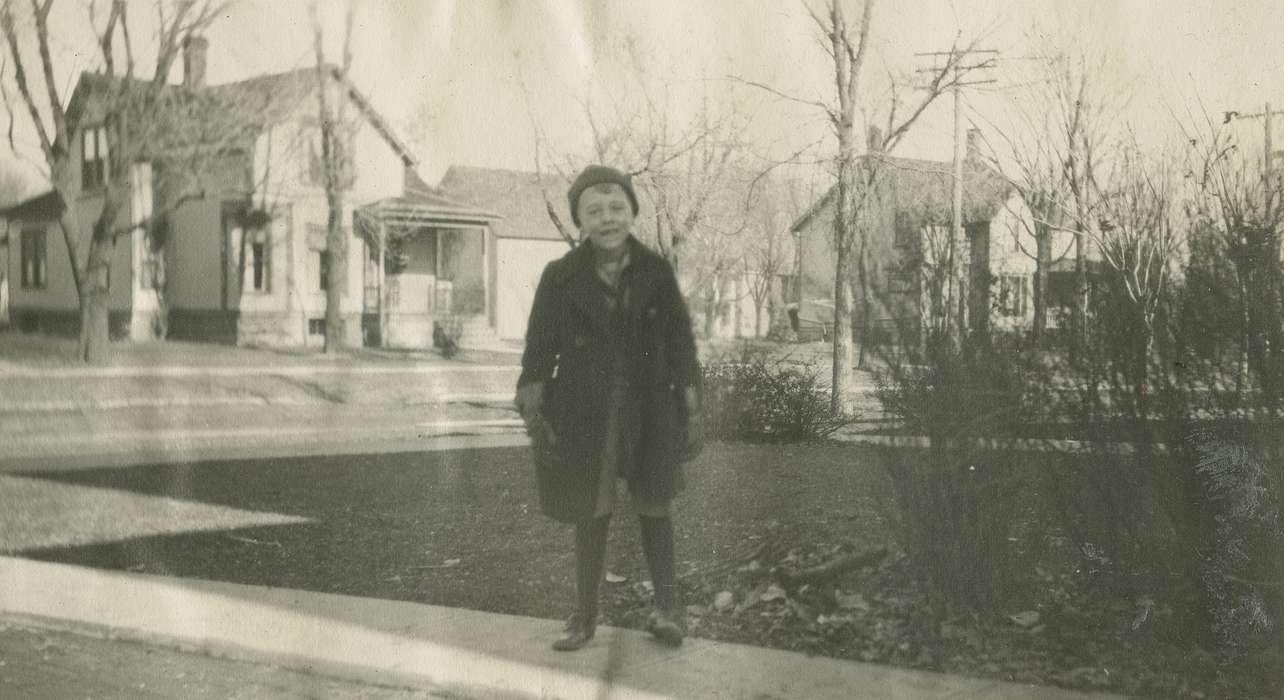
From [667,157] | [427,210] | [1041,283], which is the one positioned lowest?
[1041,283]

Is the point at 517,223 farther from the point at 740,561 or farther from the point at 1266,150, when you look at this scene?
the point at 1266,150

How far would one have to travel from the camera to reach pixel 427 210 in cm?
399

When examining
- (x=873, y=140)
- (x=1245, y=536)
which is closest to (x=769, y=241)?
(x=873, y=140)

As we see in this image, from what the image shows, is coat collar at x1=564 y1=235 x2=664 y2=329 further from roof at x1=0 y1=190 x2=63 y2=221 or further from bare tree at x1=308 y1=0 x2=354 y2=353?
roof at x1=0 y1=190 x2=63 y2=221

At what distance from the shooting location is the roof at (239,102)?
3684 mm

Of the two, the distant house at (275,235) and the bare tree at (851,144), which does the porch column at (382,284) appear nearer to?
the distant house at (275,235)

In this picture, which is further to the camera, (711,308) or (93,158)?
(93,158)

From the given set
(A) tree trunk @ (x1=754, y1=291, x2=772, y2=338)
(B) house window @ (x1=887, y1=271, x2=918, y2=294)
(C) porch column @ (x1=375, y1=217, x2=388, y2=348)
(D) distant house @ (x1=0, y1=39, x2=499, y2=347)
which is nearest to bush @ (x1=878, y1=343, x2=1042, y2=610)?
(B) house window @ (x1=887, y1=271, x2=918, y2=294)

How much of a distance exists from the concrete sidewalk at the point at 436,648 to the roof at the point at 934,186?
1.43m

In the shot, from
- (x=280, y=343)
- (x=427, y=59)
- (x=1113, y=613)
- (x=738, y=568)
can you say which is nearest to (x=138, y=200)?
(x=280, y=343)

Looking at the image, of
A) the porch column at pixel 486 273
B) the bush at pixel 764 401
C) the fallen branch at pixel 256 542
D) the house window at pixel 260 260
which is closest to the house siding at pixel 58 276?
the house window at pixel 260 260

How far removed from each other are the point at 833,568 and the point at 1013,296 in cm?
104

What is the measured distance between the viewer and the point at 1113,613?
3.05 metres

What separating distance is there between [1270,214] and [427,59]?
2.45 metres
